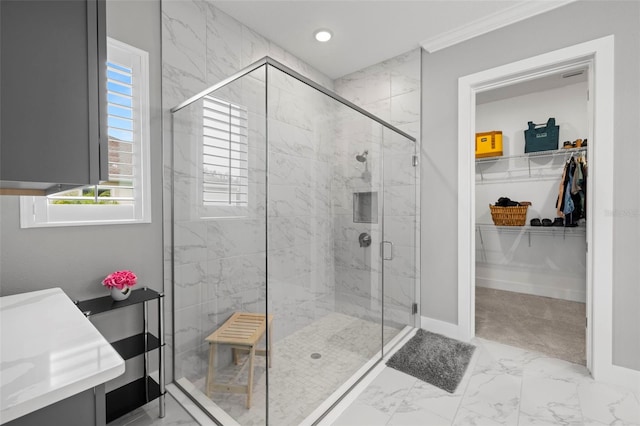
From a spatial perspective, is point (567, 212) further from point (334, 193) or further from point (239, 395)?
point (239, 395)

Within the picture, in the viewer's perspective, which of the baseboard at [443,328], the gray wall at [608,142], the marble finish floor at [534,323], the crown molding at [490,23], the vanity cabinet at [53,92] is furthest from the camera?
the baseboard at [443,328]

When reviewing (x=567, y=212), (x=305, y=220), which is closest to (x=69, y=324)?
(x=305, y=220)

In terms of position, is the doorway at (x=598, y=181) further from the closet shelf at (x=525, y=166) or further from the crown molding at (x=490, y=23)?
the closet shelf at (x=525, y=166)

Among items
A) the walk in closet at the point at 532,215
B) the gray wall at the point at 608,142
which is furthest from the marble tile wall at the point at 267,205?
the walk in closet at the point at 532,215

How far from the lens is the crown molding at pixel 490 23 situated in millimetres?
2053

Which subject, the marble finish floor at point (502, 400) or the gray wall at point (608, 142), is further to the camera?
the gray wall at point (608, 142)

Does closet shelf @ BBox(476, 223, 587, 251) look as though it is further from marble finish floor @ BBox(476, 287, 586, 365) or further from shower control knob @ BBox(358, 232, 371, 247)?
shower control knob @ BBox(358, 232, 371, 247)

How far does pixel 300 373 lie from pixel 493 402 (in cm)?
117

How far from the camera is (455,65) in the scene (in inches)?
97.1

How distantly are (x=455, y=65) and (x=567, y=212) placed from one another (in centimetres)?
216

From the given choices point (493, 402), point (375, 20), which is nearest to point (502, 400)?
point (493, 402)

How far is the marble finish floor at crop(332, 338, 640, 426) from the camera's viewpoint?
1.56 metres

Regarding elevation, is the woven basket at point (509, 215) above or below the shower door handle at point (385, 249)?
above

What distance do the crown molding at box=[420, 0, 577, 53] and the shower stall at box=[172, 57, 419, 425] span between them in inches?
44.5
